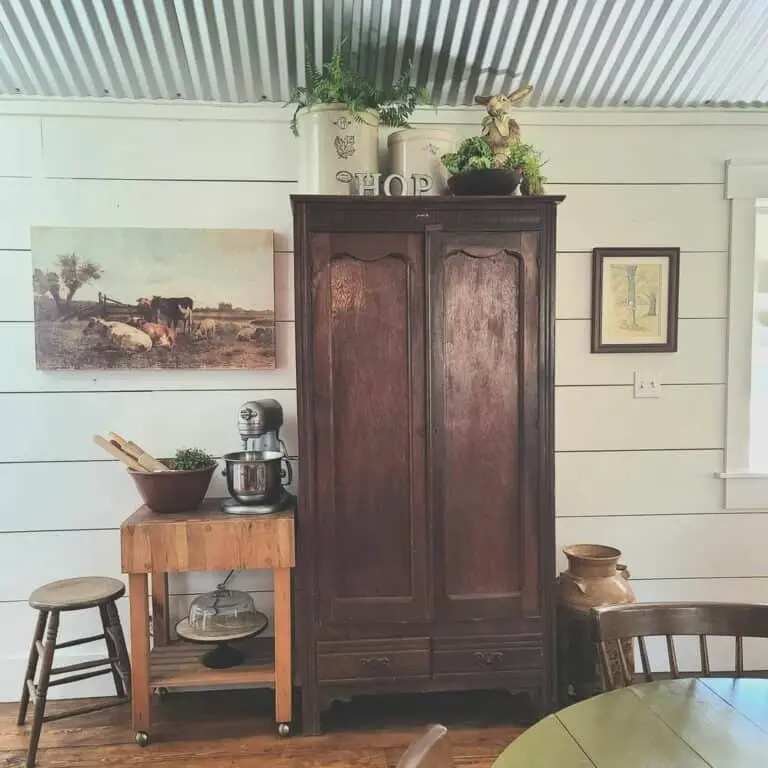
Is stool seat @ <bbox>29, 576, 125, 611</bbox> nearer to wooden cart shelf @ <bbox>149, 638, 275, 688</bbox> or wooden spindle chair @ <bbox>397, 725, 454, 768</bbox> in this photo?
wooden cart shelf @ <bbox>149, 638, 275, 688</bbox>

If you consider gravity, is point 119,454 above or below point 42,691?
above

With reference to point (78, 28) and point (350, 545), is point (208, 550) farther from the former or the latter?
point (78, 28)

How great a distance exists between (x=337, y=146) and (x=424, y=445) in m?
1.09

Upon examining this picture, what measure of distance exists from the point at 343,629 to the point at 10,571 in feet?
4.51

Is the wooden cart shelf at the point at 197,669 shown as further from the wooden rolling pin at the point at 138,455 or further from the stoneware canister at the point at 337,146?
the stoneware canister at the point at 337,146

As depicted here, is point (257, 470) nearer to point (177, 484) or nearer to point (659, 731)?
point (177, 484)

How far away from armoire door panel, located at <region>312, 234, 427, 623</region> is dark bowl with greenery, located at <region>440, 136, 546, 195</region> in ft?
0.86

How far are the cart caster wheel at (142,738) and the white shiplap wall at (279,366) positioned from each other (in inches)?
18.5

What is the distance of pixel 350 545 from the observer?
243 cm

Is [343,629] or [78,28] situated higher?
[78,28]

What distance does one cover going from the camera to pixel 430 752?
888 millimetres

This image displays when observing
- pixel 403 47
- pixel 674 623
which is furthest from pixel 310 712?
pixel 403 47

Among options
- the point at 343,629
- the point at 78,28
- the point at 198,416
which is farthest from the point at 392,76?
the point at 343,629

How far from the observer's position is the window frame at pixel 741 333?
9.40ft
